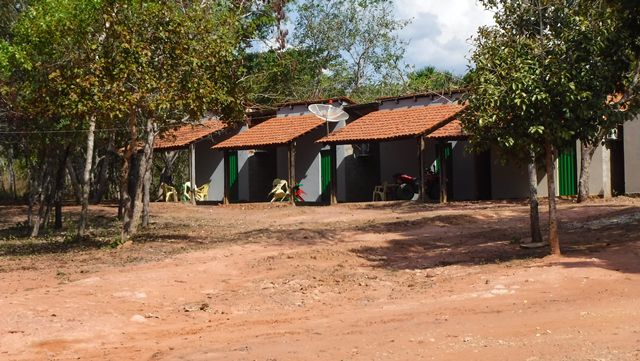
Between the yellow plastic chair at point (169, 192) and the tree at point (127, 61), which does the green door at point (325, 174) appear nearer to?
the yellow plastic chair at point (169, 192)

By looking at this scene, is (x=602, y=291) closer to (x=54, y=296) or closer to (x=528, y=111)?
(x=528, y=111)

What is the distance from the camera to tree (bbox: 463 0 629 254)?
11289mm

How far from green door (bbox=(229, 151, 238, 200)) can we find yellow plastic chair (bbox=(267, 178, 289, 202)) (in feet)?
7.57

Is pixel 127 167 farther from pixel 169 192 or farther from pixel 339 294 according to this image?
pixel 169 192

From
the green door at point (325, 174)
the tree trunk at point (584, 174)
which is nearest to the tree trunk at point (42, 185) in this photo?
the green door at point (325, 174)

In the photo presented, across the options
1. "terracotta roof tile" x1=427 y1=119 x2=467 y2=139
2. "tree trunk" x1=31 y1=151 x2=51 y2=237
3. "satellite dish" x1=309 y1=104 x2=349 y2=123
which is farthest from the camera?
"satellite dish" x1=309 y1=104 x2=349 y2=123

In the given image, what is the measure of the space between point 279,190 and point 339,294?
17436 millimetres

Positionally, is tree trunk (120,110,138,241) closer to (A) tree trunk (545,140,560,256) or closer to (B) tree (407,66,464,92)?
(A) tree trunk (545,140,560,256)

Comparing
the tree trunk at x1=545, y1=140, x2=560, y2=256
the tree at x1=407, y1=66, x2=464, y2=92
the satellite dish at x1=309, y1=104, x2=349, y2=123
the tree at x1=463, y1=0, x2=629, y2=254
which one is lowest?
the tree trunk at x1=545, y1=140, x2=560, y2=256

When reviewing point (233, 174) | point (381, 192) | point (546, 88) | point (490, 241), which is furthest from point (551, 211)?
point (233, 174)

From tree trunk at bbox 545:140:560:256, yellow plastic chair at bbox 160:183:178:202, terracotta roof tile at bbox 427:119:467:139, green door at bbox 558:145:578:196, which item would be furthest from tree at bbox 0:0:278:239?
yellow plastic chair at bbox 160:183:178:202

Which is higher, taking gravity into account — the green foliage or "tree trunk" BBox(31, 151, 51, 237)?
the green foliage

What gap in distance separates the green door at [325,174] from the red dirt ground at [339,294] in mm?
10517

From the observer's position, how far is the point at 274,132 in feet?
95.0
